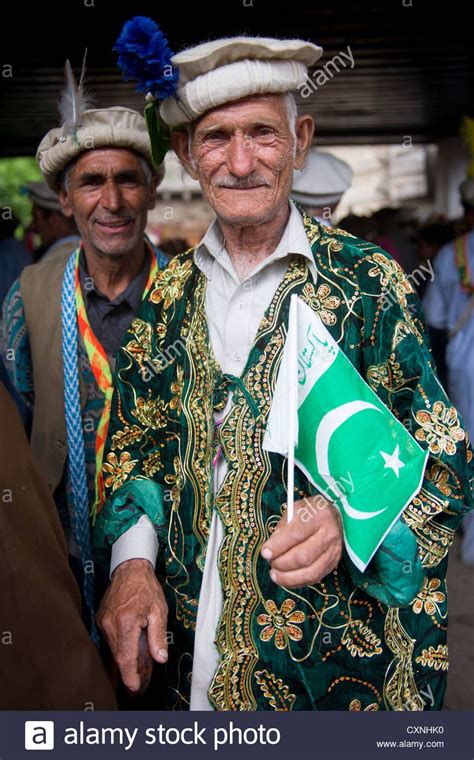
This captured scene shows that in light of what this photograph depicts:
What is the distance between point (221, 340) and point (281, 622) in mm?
621

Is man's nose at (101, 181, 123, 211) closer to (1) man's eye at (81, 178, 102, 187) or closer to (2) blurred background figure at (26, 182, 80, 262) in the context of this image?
(1) man's eye at (81, 178, 102, 187)

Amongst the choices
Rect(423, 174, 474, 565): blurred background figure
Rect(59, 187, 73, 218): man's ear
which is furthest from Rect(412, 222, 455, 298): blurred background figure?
Rect(59, 187, 73, 218): man's ear

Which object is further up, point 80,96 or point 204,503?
point 80,96

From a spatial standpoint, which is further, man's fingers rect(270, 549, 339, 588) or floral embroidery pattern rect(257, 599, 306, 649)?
floral embroidery pattern rect(257, 599, 306, 649)

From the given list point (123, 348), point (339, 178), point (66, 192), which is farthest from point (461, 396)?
point (123, 348)

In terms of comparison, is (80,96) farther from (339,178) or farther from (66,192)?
(339,178)

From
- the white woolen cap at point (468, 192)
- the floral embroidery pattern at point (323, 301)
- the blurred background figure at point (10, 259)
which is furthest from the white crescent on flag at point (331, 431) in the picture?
the blurred background figure at point (10, 259)

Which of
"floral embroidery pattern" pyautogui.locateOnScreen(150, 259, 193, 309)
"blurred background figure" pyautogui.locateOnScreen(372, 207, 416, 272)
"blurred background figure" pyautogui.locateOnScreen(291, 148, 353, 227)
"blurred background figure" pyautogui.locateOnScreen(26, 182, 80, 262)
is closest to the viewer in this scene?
"floral embroidery pattern" pyautogui.locateOnScreen(150, 259, 193, 309)

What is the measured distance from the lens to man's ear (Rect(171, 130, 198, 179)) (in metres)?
2.23

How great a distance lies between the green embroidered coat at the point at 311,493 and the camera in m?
1.99

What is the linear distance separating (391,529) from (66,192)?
79.3 inches

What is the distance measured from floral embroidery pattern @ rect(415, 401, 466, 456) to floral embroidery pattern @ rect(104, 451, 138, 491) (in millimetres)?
695

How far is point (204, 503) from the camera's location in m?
2.12
